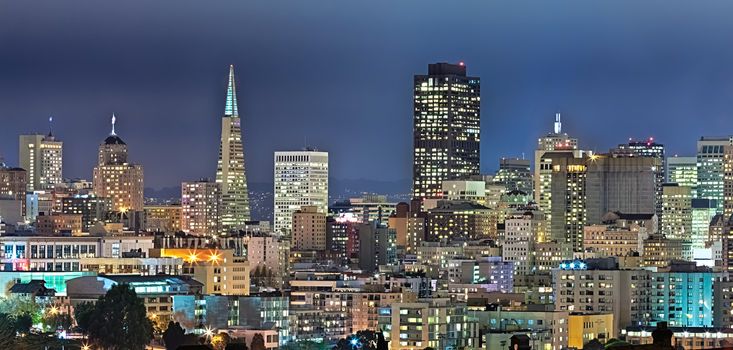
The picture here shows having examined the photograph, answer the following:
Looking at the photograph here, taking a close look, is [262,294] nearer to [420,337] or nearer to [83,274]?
[83,274]

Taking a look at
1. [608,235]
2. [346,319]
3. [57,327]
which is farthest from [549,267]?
[57,327]

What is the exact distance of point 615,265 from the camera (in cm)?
13412

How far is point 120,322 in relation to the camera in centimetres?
8888

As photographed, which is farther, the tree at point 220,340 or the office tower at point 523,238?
the office tower at point 523,238

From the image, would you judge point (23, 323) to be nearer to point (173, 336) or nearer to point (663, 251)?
point (173, 336)

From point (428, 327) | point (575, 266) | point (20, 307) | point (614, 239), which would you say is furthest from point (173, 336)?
point (614, 239)

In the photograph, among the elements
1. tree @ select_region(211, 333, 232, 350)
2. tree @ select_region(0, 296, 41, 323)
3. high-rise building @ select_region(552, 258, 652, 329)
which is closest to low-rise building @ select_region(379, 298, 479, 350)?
tree @ select_region(211, 333, 232, 350)

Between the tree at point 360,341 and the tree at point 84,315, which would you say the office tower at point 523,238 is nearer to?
the tree at point 360,341

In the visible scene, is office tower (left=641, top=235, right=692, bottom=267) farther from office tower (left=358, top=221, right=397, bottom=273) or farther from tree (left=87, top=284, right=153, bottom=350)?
tree (left=87, top=284, right=153, bottom=350)

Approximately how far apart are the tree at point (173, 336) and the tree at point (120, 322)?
2.20ft

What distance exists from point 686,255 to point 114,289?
8675 centimetres

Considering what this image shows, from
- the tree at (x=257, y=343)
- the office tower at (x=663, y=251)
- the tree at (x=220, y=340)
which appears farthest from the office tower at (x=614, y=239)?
the tree at (x=220, y=340)

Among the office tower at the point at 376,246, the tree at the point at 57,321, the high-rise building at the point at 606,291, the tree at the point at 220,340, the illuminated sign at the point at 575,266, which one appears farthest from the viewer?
the office tower at the point at 376,246

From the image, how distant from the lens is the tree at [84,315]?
3516 inches
